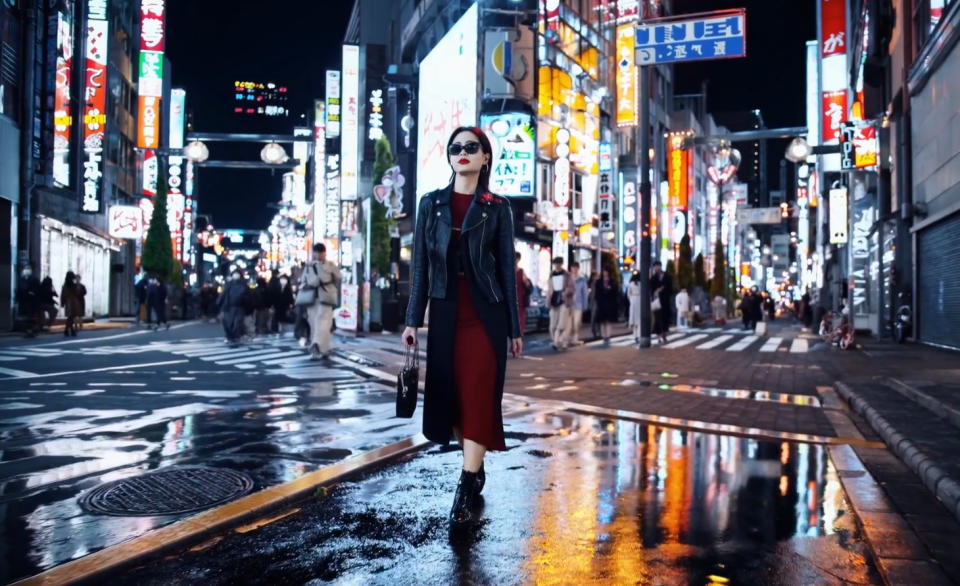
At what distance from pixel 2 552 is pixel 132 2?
4916cm

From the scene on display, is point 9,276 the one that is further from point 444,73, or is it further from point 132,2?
point 132,2

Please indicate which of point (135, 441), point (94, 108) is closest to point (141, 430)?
point (135, 441)

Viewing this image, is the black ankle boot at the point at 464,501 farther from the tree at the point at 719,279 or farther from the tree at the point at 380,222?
the tree at the point at 719,279

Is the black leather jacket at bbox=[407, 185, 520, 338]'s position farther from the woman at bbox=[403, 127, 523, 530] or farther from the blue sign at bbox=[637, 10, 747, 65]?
the blue sign at bbox=[637, 10, 747, 65]

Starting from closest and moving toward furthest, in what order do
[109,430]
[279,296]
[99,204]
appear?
[109,430], [279,296], [99,204]

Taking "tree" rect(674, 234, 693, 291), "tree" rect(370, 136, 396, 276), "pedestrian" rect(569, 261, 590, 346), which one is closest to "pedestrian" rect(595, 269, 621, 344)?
"pedestrian" rect(569, 261, 590, 346)

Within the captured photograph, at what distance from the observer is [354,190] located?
143ft

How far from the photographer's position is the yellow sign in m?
43.7

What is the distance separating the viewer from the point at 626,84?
143ft

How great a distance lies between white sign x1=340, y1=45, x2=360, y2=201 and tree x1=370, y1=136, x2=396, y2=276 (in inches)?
393

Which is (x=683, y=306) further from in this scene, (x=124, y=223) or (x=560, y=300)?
(x=124, y=223)

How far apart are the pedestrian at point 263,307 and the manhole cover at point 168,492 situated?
1769 cm

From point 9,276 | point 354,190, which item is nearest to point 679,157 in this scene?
point 354,190

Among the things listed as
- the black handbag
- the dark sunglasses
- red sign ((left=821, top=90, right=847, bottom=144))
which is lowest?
the black handbag
